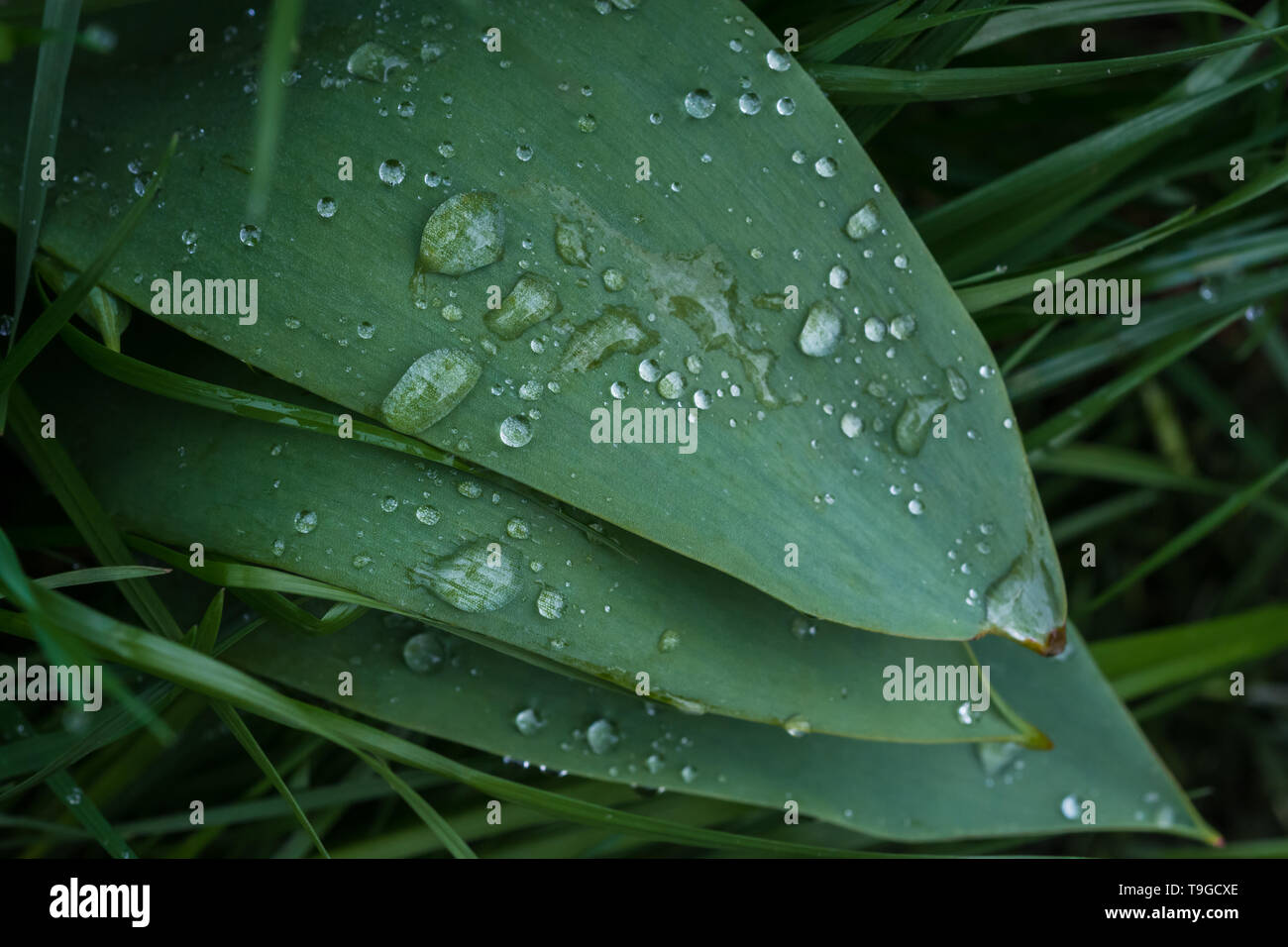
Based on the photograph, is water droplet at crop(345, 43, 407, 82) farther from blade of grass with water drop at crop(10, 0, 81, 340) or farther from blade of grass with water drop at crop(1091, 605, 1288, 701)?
blade of grass with water drop at crop(1091, 605, 1288, 701)

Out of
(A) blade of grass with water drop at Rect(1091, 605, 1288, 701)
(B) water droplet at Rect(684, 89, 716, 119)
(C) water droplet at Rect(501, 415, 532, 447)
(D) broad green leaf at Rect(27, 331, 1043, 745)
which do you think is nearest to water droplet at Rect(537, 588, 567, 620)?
(D) broad green leaf at Rect(27, 331, 1043, 745)

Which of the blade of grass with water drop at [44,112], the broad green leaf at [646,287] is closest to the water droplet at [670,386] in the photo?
the broad green leaf at [646,287]

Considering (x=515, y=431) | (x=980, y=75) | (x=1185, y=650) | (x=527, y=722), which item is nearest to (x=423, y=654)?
(x=527, y=722)

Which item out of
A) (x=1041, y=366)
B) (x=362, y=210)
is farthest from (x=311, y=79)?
(x=1041, y=366)

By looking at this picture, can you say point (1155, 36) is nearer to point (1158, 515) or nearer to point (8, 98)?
point (1158, 515)

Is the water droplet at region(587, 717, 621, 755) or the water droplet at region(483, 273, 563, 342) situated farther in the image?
the water droplet at region(587, 717, 621, 755)

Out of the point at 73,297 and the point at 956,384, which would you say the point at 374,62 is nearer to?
the point at 73,297

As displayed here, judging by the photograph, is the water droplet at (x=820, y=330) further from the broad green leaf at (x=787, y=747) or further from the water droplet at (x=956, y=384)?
the broad green leaf at (x=787, y=747)
